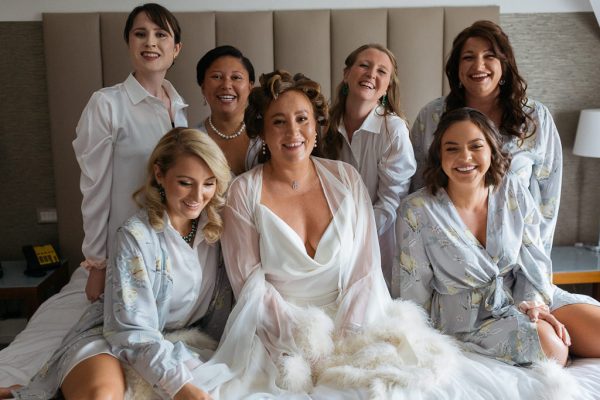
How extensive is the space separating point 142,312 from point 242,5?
6.57 feet

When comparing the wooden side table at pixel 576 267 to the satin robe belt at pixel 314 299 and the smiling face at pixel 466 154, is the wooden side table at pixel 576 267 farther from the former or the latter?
the satin robe belt at pixel 314 299

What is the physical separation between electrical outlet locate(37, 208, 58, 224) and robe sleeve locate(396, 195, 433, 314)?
6.85ft

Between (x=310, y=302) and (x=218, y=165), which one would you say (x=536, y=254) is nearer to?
(x=310, y=302)

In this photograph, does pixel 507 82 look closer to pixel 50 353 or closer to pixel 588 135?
pixel 588 135

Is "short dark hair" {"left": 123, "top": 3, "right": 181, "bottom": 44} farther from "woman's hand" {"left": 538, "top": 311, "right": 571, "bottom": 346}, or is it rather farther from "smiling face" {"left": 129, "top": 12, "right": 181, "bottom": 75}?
"woman's hand" {"left": 538, "top": 311, "right": 571, "bottom": 346}

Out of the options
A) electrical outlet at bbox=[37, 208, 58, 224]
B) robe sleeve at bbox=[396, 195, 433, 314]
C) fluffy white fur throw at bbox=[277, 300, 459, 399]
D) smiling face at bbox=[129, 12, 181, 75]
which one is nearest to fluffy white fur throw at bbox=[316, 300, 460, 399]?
fluffy white fur throw at bbox=[277, 300, 459, 399]

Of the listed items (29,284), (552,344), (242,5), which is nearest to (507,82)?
(552,344)

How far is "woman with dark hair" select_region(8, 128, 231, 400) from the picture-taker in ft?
5.76

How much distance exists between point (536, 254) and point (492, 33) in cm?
87

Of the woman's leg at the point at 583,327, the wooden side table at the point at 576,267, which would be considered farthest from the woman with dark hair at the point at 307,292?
the wooden side table at the point at 576,267

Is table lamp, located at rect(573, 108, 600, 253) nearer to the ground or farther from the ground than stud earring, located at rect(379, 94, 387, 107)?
nearer to the ground

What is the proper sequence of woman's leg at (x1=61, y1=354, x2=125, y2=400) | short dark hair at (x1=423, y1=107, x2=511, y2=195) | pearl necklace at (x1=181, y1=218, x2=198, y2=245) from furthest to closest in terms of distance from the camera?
short dark hair at (x1=423, y1=107, x2=511, y2=195), pearl necklace at (x1=181, y1=218, x2=198, y2=245), woman's leg at (x1=61, y1=354, x2=125, y2=400)

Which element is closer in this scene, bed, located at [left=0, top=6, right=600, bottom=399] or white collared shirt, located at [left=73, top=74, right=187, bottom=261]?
white collared shirt, located at [left=73, top=74, right=187, bottom=261]

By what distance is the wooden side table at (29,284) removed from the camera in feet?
9.59
